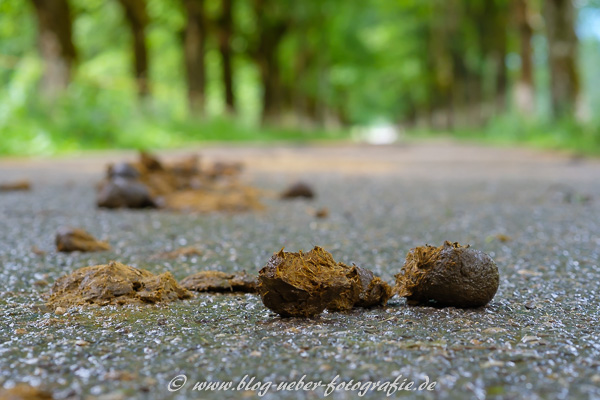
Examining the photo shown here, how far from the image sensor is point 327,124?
95.0 ft

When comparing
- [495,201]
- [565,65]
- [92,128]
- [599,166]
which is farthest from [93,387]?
[565,65]

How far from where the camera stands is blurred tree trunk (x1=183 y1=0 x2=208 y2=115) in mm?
18812

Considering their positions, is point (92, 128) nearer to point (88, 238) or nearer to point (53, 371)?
point (88, 238)

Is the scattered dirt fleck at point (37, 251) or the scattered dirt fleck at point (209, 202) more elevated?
the scattered dirt fleck at point (37, 251)

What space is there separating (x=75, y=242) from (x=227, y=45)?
19847 mm

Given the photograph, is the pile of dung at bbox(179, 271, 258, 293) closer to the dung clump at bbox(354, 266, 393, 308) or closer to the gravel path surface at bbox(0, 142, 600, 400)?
the gravel path surface at bbox(0, 142, 600, 400)

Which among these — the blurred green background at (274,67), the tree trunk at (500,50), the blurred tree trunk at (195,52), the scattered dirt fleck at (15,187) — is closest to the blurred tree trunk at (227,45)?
the blurred green background at (274,67)

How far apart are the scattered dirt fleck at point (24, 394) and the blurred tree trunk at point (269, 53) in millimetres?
23234

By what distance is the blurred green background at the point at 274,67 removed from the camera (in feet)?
36.8

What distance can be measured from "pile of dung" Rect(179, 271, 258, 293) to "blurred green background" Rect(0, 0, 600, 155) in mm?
7540

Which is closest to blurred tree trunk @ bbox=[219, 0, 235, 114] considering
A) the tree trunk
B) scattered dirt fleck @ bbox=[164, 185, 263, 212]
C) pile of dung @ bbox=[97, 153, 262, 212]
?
the tree trunk

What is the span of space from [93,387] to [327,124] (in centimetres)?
2812

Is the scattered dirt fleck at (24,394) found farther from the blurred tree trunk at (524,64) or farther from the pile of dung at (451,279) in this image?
the blurred tree trunk at (524,64)

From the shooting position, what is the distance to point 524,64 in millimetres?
15875
